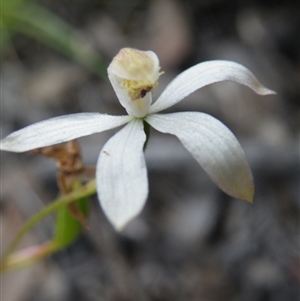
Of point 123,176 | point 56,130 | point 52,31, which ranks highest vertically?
point 52,31

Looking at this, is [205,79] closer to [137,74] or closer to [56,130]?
[137,74]

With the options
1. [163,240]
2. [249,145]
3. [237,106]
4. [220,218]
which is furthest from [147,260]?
[237,106]

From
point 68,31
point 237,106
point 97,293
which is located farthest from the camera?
point 68,31

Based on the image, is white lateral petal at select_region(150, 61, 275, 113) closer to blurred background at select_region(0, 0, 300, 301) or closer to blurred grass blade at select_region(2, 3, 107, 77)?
blurred background at select_region(0, 0, 300, 301)

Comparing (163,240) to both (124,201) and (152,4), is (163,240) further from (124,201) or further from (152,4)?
(152,4)

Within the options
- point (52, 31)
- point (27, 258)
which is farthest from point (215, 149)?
point (52, 31)

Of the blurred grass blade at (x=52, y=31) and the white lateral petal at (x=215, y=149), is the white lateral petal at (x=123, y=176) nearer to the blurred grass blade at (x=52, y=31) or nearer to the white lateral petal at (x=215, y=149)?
the white lateral petal at (x=215, y=149)

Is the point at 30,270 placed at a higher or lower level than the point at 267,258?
higher

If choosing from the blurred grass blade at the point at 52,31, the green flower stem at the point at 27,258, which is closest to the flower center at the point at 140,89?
the green flower stem at the point at 27,258
